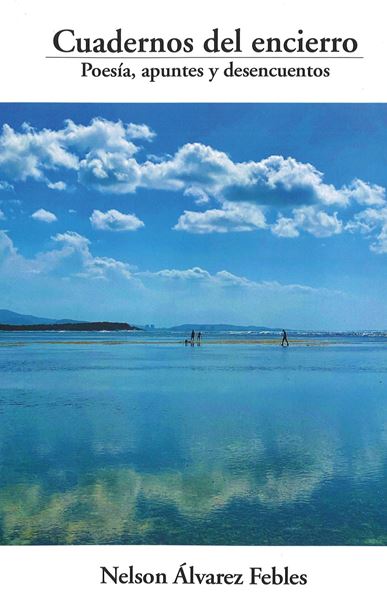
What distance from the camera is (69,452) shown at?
45.0 feet

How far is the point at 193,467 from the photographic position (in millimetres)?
12289

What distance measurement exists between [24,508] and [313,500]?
5.32m

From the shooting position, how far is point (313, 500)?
33.4 feet

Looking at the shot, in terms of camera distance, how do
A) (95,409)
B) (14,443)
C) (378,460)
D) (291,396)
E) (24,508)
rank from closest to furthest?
(24,508) < (378,460) < (14,443) < (95,409) < (291,396)

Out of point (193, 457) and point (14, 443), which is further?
point (14, 443)

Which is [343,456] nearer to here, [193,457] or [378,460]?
[378,460]

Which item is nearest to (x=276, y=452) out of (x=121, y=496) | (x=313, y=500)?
(x=313, y=500)

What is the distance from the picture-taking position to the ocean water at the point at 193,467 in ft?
29.8

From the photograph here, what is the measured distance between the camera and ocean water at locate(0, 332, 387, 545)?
908 centimetres
